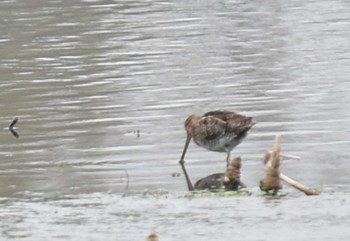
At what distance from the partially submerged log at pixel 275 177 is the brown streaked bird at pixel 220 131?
4.58 ft

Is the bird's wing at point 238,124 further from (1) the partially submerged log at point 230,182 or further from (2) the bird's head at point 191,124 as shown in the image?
(1) the partially submerged log at point 230,182

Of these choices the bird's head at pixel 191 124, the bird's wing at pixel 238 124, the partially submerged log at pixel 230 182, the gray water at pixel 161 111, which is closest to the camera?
the gray water at pixel 161 111

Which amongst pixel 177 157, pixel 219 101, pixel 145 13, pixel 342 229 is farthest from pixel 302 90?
pixel 145 13

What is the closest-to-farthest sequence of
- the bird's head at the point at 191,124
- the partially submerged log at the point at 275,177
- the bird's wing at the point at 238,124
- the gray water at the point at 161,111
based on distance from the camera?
the gray water at the point at 161,111 < the partially submerged log at the point at 275,177 < the bird's wing at the point at 238,124 < the bird's head at the point at 191,124

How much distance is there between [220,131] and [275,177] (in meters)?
1.78

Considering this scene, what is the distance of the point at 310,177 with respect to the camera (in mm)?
12102

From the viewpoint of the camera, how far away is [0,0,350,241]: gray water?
10.3 metres

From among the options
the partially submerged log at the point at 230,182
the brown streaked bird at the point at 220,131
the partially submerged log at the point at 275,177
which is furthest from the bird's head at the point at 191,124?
the partially submerged log at the point at 275,177

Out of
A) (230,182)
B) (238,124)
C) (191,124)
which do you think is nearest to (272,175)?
(230,182)

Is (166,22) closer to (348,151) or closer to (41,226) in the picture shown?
(348,151)

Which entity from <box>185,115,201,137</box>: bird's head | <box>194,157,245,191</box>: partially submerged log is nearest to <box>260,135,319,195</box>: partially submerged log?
<box>194,157,245,191</box>: partially submerged log

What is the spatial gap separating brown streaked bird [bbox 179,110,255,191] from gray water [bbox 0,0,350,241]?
245mm

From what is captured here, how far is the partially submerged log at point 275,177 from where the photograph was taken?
10859 mm

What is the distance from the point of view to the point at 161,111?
16.2 metres
